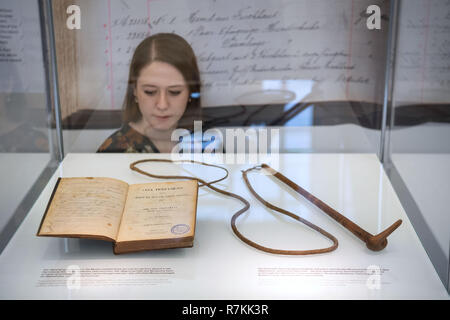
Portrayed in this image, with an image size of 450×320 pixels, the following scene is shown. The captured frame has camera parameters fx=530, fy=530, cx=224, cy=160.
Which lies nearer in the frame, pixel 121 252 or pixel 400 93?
pixel 121 252

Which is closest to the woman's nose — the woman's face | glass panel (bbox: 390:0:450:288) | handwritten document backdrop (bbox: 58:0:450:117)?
the woman's face

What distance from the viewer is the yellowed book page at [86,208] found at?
1327 mm

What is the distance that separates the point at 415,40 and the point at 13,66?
1169mm

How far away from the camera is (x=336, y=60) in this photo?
1.68 meters

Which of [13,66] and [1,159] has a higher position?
[13,66]

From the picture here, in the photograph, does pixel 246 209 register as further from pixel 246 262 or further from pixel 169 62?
pixel 169 62

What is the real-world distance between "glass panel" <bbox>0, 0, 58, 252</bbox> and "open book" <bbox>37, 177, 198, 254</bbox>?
13cm

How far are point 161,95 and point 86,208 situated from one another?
513 millimetres

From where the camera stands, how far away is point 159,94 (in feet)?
5.77

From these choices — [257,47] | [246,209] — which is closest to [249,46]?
[257,47]

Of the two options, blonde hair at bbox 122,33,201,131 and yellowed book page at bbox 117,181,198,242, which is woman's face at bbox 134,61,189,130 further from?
yellowed book page at bbox 117,181,198,242

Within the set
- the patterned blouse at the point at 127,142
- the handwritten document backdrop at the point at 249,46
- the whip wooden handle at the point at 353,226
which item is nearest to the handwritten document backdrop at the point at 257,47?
the handwritten document backdrop at the point at 249,46
